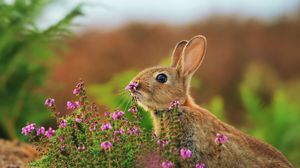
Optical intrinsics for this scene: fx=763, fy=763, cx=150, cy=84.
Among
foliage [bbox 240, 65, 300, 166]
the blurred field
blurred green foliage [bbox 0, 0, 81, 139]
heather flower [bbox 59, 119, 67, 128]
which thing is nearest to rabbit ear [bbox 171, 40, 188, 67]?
heather flower [bbox 59, 119, 67, 128]

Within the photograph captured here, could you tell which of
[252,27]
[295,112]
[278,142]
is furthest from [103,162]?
[252,27]

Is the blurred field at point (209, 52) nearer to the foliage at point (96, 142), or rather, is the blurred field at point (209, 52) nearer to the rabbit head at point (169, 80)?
the rabbit head at point (169, 80)

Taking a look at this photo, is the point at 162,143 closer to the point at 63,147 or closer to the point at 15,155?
the point at 63,147

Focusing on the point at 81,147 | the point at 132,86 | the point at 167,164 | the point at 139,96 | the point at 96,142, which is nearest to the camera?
the point at 167,164

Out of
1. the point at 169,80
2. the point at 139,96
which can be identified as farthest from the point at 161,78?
the point at 139,96

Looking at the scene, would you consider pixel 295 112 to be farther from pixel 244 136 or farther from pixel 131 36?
pixel 131 36

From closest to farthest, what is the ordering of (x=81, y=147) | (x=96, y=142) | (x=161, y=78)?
(x=81, y=147), (x=96, y=142), (x=161, y=78)
